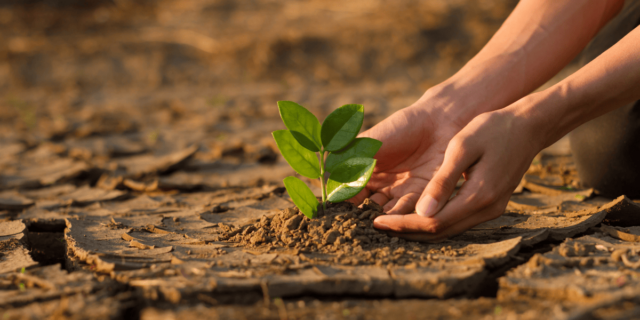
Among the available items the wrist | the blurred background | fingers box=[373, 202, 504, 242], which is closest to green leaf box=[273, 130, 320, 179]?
fingers box=[373, 202, 504, 242]

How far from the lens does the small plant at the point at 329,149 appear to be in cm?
146

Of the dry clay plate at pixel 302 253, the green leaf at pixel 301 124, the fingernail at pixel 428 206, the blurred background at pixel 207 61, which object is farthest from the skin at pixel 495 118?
the blurred background at pixel 207 61

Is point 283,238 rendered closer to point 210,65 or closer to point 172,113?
point 172,113

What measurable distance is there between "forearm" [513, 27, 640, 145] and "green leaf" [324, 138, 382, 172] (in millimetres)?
509

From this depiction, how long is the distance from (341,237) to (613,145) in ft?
5.32

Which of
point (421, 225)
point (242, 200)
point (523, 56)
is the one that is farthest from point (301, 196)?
point (523, 56)

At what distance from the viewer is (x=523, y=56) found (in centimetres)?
207

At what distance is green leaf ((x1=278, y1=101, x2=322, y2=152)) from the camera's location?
1.45m

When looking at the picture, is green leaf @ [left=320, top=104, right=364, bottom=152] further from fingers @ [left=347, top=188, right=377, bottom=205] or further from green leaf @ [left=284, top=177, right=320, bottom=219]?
fingers @ [left=347, top=188, right=377, bottom=205]

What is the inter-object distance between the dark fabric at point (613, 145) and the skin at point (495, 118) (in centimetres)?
14

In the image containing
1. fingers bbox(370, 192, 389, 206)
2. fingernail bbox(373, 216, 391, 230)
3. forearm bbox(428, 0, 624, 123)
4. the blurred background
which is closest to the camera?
fingernail bbox(373, 216, 391, 230)

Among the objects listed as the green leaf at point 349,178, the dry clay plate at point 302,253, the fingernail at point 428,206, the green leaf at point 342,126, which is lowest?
the dry clay plate at point 302,253

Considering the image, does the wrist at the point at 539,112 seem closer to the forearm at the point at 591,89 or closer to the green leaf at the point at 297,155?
the forearm at the point at 591,89

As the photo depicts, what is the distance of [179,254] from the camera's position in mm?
1488
